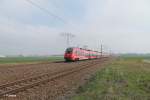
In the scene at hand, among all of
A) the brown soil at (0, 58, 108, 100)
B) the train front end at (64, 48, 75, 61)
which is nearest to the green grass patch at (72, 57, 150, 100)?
the brown soil at (0, 58, 108, 100)

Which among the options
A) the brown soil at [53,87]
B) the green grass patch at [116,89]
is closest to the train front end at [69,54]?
the brown soil at [53,87]

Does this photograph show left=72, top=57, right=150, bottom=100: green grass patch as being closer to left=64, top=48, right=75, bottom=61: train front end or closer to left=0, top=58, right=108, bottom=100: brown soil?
left=0, top=58, right=108, bottom=100: brown soil

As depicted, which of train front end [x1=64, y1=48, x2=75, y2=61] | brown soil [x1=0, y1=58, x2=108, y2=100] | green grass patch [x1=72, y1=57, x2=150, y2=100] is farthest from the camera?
train front end [x1=64, y1=48, x2=75, y2=61]

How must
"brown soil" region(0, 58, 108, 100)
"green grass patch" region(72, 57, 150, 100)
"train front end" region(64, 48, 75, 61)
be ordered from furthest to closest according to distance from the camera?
1. "train front end" region(64, 48, 75, 61)
2. "brown soil" region(0, 58, 108, 100)
3. "green grass patch" region(72, 57, 150, 100)

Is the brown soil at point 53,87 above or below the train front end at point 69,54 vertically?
below

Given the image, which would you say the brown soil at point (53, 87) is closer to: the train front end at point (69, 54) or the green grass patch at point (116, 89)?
the green grass patch at point (116, 89)

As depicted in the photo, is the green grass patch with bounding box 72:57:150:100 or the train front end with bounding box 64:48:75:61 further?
the train front end with bounding box 64:48:75:61

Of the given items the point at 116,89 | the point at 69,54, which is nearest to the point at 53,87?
the point at 116,89

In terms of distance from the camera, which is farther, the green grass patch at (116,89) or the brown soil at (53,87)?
the brown soil at (53,87)

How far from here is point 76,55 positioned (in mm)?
50094

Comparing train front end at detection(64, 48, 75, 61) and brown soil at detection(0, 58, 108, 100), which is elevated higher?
train front end at detection(64, 48, 75, 61)

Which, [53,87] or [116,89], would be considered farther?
[53,87]

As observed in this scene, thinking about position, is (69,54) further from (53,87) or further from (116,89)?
(116,89)

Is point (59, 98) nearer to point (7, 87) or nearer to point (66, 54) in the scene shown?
point (7, 87)
